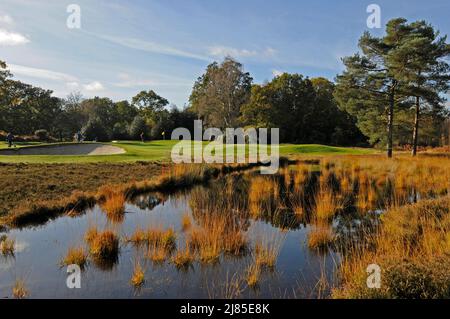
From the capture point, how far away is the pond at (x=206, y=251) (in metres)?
4.08

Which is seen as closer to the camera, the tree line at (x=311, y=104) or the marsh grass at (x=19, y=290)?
the marsh grass at (x=19, y=290)

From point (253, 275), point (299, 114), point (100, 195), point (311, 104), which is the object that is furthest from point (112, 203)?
point (311, 104)

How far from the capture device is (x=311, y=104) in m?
38.1

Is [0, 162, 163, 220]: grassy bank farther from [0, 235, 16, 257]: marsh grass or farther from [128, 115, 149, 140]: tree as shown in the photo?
[128, 115, 149, 140]: tree

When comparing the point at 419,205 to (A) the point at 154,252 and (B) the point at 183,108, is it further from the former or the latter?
(B) the point at 183,108

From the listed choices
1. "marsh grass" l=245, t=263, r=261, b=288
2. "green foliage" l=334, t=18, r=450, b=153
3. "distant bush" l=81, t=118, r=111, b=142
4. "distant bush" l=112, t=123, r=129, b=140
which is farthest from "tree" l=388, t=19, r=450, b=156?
"distant bush" l=112, t=123, r=129, b=140

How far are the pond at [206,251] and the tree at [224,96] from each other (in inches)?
1065

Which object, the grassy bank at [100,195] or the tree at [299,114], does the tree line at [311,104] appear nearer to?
the tree at [299,114]

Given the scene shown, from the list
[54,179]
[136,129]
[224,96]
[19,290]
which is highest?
[224,96]

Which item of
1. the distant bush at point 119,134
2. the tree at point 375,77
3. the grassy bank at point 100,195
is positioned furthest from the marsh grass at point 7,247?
the distant bush at point 119,134

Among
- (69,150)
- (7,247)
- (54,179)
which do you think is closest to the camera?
(7,247)

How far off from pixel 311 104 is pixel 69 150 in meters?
25.6

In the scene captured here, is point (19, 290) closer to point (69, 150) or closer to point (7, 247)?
point (7, 247)
